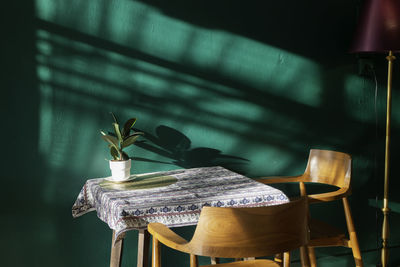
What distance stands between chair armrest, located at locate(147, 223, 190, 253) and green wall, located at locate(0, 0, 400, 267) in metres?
0.96

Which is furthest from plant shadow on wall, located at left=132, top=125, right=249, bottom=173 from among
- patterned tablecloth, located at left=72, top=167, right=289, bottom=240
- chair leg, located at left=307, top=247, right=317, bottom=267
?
chair leg, located at left=307, top=247, right=317, bottom=267

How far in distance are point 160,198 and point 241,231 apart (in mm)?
624

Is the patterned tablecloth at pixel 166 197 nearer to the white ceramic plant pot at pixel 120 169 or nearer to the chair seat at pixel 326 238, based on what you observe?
the white ceramic plant pot at pixel 120 169

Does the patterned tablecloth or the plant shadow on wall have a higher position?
the plant shadow on wall

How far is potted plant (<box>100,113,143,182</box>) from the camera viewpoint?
102 inches

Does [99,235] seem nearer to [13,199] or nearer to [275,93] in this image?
[13,199]

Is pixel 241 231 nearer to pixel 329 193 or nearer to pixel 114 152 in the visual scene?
pixel 329 193

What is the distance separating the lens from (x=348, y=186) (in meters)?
2.73

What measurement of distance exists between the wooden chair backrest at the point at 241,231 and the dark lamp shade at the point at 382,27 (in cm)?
167

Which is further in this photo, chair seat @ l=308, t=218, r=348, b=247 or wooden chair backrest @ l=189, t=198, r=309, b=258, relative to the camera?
chair seat @ l=308, t=218, r=348, b=247

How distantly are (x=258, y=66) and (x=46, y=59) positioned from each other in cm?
134

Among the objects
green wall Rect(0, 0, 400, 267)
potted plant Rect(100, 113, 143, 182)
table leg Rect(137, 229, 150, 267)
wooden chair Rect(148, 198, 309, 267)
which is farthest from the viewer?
green wall Rect(0, 0, 400, 267)

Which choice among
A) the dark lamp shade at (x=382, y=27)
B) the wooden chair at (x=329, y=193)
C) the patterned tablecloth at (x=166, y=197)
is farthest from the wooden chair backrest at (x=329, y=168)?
the dark lamp shade at (x=382, y=27)

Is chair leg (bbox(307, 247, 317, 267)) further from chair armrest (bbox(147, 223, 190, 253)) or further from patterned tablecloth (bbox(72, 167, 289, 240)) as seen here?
chair armrest (bbox(147, 223, 190, 253))
